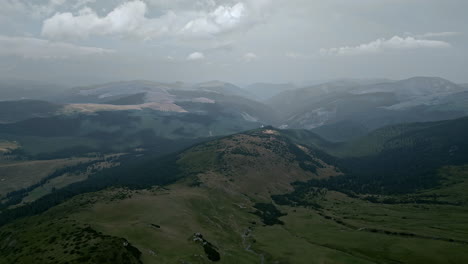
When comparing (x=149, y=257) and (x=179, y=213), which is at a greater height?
(x=149, y=257)

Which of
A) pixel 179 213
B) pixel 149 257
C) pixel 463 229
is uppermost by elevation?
pixel 149 257

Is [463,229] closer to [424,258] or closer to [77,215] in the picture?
[424,258]

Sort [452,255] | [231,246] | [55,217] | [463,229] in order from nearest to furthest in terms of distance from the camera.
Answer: [452,255]
[231,246]
[55,217]
[463,229]

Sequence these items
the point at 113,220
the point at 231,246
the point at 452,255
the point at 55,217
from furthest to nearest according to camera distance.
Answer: the point at 55,217 → the point at 113,220 → the point at 231,246 → the point at 452,255

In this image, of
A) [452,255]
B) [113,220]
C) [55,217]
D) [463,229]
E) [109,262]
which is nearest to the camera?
[109,262]

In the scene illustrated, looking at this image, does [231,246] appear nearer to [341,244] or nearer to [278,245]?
[278,245]

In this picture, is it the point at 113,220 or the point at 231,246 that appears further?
the point at 113,220

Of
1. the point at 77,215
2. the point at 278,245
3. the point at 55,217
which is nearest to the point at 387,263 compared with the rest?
the point at 278,245

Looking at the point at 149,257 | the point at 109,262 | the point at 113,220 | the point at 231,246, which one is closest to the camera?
the point at 109,262

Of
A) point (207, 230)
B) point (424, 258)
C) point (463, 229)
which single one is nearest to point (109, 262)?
point (207, 230)
